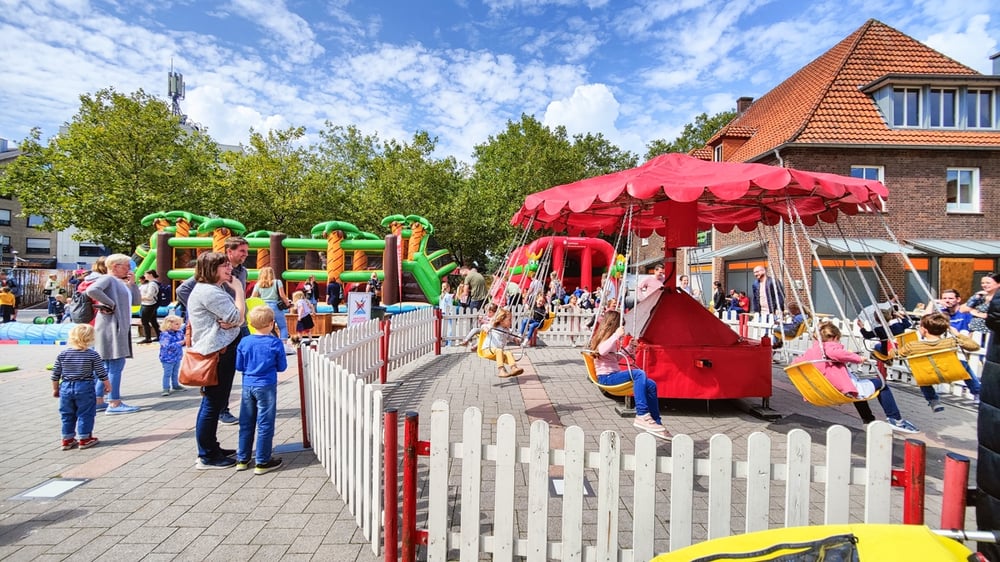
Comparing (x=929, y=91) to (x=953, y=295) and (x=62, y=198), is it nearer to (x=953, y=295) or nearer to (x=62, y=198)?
(x=953, y=295)

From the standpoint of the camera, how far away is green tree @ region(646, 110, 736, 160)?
3863 cm

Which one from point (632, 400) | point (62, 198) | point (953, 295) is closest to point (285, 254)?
point (62, 198)

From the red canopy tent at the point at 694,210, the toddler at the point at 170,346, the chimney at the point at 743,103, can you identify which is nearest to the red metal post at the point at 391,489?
the red canopy tent at the point at 694,210

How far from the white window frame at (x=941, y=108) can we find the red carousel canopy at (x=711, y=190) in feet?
56.3

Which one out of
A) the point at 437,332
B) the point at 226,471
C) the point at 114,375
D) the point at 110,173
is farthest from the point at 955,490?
the point at 110,173

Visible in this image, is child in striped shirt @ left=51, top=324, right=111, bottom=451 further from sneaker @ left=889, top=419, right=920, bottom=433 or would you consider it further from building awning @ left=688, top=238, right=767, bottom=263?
building awning @ left=688, top=238, right=767, bottom=263

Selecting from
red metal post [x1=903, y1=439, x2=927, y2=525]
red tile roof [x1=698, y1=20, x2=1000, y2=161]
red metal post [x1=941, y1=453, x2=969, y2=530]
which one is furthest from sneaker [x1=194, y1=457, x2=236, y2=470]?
red tile roof [x1=698, y1=20, x2=1000, y2=161]

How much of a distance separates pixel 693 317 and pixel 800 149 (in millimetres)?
15754

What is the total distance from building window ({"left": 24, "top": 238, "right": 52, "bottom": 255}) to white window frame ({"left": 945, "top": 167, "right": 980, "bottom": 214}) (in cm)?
6882

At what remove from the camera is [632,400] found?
6133mm

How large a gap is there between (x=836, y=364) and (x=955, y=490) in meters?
3.12

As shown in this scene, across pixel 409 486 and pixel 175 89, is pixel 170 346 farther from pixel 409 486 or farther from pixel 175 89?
pixel 175 89

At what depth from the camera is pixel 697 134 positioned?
3919 centimetres

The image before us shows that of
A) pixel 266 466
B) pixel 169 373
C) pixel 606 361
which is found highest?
pixel 606 361
